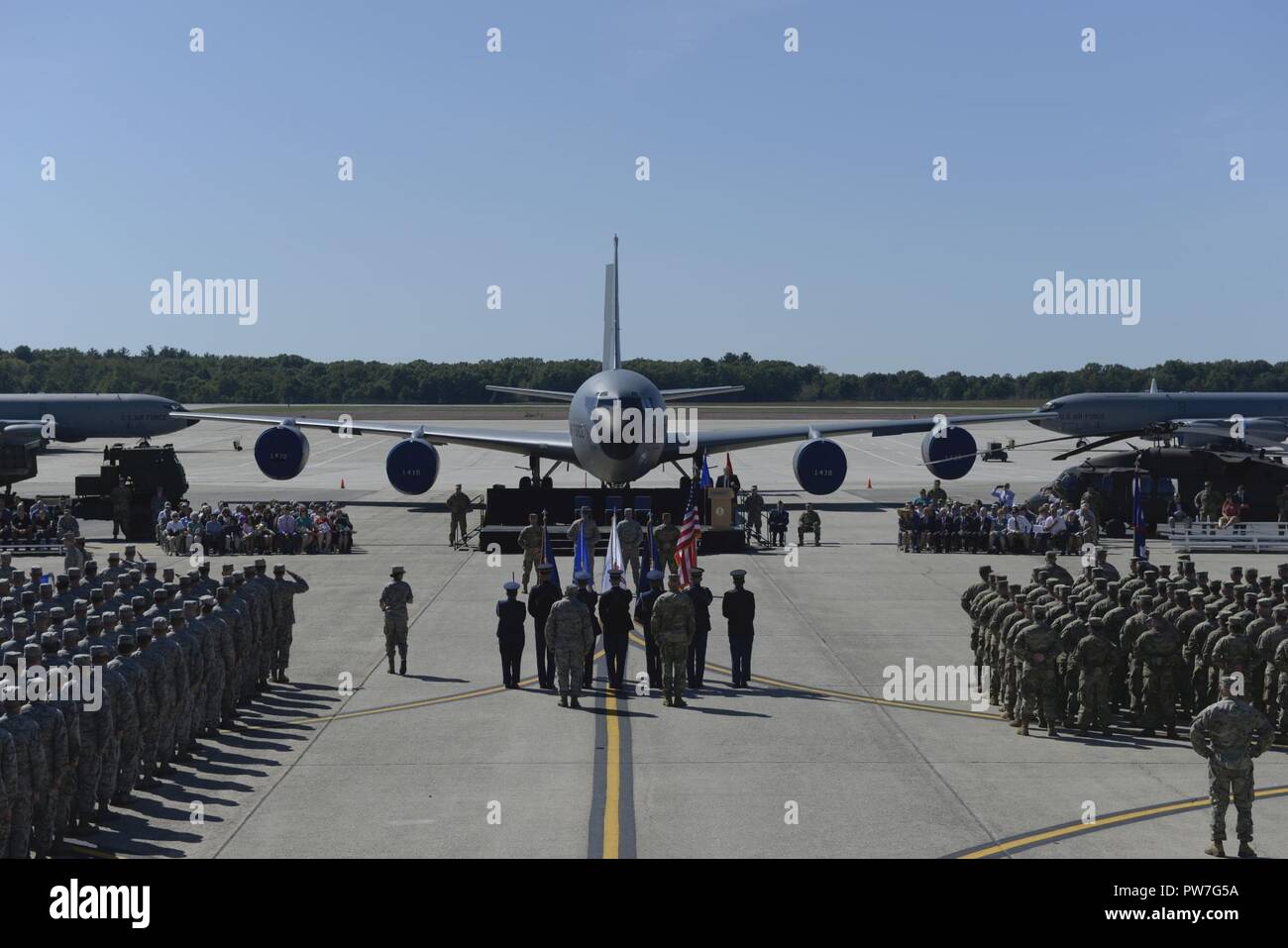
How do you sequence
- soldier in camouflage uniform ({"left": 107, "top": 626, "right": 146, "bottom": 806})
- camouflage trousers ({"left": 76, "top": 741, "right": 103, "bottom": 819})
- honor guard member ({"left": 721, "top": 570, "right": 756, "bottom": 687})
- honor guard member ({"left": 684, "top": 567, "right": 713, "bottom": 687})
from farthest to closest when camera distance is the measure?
honor guard member ({"left": 684, "top": 567, "right": 713, "bottom": 687}) → honor guard member ({"left": 721, "top": 570, "right": 756, "bottom": 687}) → soldier in camouflage uniform ({"left": 107, "top": 626, "right": 146, "bottom": 806}) → camouflage trousers ({"left": 76, "top": 741, "right": 103, "bottom": 819})

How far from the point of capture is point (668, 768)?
14.1 meters

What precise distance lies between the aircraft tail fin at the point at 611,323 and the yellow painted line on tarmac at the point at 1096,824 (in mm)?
30165

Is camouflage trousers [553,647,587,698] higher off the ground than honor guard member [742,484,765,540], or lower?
lower

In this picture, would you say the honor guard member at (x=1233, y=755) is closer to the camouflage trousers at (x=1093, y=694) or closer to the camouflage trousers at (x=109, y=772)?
the camouflage trousers at (x=1093, y=694)

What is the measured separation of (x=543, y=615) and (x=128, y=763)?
6.89 meters

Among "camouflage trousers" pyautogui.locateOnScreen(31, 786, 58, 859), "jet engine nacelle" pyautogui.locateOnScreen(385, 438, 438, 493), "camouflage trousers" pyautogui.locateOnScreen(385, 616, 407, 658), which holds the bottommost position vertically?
"camouflage trousers" pyautogui.locateOnScreen(31, 786, 58, 859)

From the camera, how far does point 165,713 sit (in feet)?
45.4

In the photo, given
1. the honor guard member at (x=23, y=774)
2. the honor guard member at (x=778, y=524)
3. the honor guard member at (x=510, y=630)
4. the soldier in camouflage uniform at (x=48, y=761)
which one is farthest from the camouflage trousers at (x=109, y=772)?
the honor guard member at (x=778, y=524)

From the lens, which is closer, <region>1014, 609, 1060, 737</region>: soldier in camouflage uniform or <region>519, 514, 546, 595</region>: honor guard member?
<region>1014, 609, 1060, 737</region>: soldier in camouflage uniform

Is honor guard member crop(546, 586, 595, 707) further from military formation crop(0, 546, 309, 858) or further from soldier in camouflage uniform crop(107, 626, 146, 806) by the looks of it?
soldier in camouflage uniform crop(107, 626, 146, 806)

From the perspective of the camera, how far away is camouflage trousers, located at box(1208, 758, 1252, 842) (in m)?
11.2

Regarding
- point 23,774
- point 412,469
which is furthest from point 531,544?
point 23,774

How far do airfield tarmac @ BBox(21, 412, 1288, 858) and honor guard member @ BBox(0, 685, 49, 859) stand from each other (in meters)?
0.90

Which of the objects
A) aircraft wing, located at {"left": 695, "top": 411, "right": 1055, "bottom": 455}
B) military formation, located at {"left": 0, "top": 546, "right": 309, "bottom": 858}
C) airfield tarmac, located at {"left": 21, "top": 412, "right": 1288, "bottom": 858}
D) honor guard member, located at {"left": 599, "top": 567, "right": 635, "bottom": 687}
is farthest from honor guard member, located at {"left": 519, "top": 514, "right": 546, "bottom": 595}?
aircraft wing, located at {"left": 695, "top": 411, "right": 1055, "bottom": 455}
